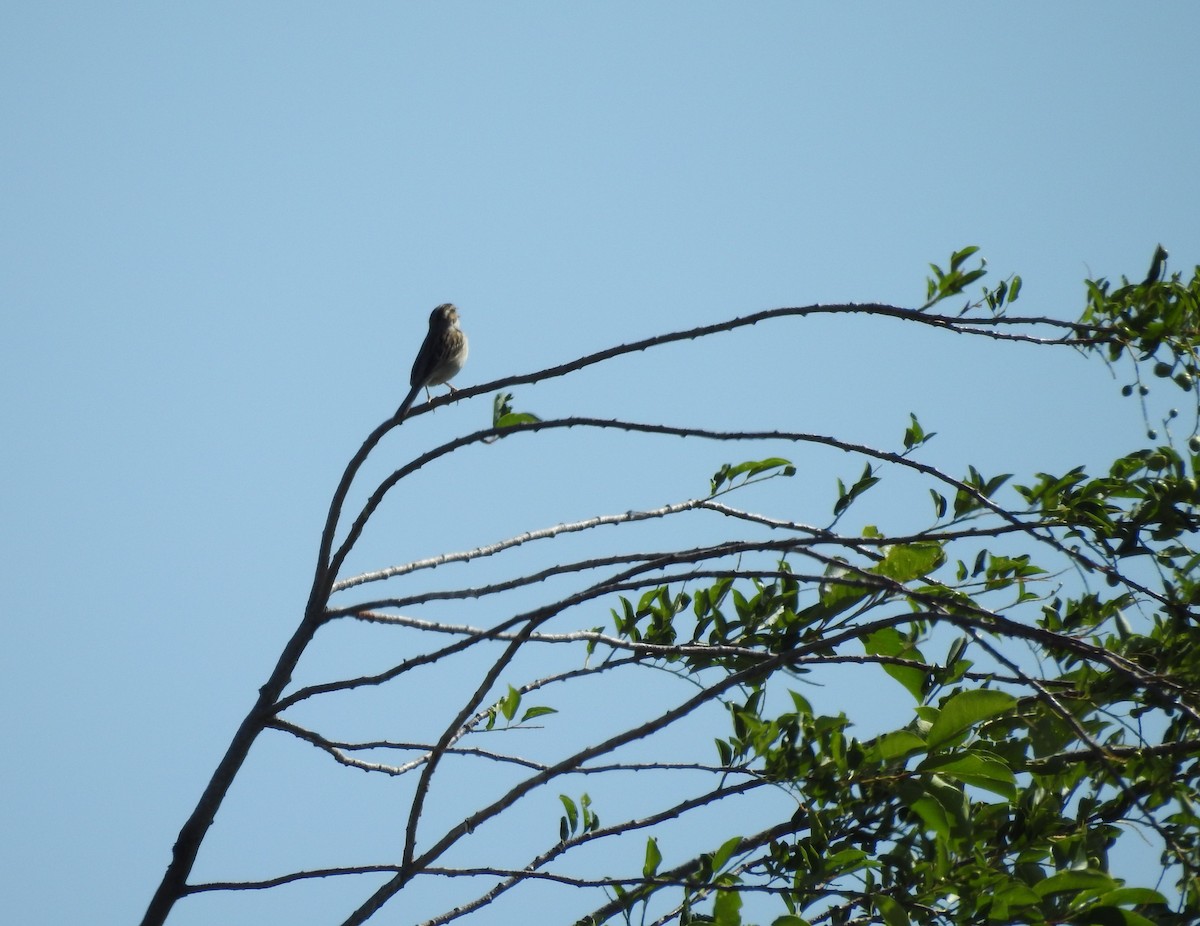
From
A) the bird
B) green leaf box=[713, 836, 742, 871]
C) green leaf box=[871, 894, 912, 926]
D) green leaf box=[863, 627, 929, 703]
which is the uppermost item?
the bird

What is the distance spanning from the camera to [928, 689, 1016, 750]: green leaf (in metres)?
3.37

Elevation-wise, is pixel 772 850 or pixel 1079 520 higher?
pixel 1079 520

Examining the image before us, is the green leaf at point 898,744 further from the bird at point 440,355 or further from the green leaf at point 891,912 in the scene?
the bird at point 440,355

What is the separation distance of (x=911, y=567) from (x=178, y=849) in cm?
250

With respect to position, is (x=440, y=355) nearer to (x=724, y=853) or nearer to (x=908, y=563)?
(x=908, y=563)

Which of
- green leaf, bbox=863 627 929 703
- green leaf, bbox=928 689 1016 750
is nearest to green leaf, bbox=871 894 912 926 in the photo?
green leaf, bbox=928 689 1016 750

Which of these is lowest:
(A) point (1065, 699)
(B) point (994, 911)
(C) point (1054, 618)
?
(B) point (994, 911)

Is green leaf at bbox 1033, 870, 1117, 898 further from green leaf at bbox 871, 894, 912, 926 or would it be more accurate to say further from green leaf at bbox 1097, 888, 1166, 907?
green leaf at bbox 871, 894, 912, 926

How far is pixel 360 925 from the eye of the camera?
326 centimetres

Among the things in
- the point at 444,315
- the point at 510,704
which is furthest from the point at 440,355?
the point at 510,704

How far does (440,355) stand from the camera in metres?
9.96

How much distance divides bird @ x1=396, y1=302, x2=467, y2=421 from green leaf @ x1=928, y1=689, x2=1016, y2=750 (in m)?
6.61

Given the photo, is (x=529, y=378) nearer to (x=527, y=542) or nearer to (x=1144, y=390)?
(x=527, y=542)

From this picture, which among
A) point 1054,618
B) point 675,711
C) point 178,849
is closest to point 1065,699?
point 1054,618
